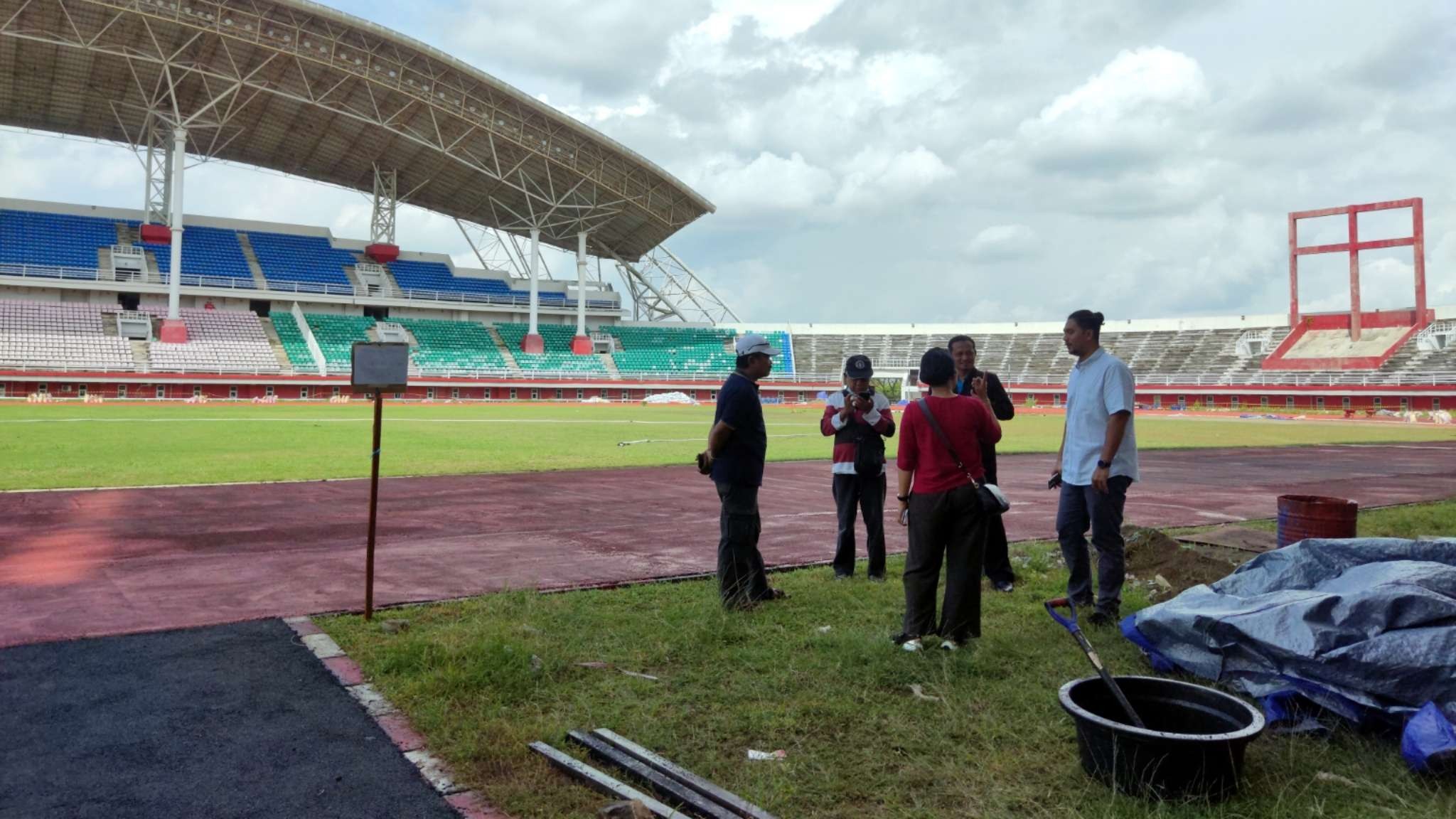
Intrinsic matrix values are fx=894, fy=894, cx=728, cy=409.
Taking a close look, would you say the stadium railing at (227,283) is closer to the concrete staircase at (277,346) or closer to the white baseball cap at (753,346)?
the concrete staircase at (277,346)

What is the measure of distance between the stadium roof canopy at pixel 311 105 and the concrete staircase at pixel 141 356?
9.94m

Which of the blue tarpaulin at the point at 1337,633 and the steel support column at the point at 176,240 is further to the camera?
the steel support column at the point at 176,240

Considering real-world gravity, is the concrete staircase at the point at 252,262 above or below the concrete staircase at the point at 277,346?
above

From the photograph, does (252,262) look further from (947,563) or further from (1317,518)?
(1317,518)

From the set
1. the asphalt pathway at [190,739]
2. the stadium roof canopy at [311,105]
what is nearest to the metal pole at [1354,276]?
the stadium roof canopy at [311,105]

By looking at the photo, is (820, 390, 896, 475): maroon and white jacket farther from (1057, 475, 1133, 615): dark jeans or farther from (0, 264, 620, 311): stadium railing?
(0, 264, 620, 311): stadium railing

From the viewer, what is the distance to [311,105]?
40688mm

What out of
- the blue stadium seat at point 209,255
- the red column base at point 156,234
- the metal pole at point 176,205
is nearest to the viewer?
the metal pole at point 176,205

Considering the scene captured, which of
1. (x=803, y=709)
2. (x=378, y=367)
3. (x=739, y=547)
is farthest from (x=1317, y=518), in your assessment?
(x=378, y=367)

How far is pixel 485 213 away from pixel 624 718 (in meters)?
56.2

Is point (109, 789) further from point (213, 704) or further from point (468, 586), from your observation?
point (468, 586)

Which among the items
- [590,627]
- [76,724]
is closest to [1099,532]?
[590,627]

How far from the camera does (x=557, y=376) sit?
5584 cm

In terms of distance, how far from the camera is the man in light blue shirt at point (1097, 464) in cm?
530
